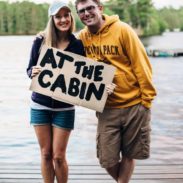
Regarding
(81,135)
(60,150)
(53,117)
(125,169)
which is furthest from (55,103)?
(81,135)

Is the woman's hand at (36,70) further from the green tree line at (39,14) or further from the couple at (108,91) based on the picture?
the green tree line at (39,14)

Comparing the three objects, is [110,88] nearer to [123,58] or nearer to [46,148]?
[123,58]

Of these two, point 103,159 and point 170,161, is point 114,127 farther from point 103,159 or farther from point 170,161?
point 170,161

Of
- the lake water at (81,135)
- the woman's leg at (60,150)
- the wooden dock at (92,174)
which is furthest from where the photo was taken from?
the lake water at (81,135)

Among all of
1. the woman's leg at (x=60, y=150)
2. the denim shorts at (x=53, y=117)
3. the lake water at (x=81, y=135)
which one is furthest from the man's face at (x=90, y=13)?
the lake water at (x=81, y=135)

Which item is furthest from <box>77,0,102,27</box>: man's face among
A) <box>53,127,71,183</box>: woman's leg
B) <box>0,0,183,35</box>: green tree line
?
<box>0,0,183,35</box>: green tree line

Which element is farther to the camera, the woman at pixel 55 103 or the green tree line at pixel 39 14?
the green tree line at pixel 39 14

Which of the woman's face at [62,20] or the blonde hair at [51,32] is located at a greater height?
the woman's face at [62,20]

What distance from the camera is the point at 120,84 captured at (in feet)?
12.5

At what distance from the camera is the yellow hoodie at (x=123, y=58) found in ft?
12.1

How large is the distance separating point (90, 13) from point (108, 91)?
0.53m

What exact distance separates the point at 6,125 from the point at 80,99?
477 centimetres

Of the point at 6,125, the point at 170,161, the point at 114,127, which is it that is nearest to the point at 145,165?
the point at 170,161

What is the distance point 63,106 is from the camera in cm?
389
